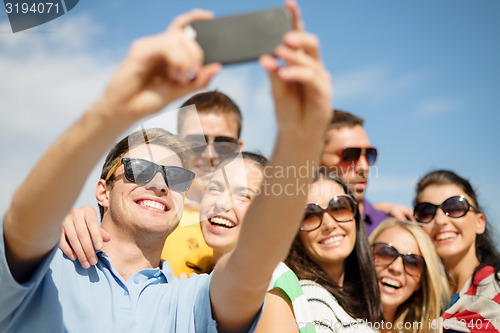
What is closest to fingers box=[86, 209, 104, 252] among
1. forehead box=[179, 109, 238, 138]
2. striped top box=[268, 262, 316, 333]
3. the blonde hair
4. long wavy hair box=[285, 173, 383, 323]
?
striped top box=[268, 262, 316, 333]

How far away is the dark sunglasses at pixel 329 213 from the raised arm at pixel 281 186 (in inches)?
68.4

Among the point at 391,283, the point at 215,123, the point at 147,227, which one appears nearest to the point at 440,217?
the point at 391,283

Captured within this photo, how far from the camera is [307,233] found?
3441mm

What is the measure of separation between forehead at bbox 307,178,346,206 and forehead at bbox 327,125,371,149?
140cm

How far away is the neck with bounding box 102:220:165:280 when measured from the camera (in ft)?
8.09

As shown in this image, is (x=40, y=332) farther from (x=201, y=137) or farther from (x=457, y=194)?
(x=457, y=194)

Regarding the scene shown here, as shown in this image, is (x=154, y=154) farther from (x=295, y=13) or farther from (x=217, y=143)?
(x=295, y=13)

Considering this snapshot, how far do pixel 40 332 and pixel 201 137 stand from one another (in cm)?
257

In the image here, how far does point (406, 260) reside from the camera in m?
3.83

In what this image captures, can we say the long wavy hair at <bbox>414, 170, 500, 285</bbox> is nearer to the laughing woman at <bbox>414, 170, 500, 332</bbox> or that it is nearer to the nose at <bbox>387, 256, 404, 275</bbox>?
the laughing woman at <bbox>414, 170, 500, 332</bbox>

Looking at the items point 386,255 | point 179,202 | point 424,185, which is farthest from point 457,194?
point 179,202

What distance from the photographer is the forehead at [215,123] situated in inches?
162

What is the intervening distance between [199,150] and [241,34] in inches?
111

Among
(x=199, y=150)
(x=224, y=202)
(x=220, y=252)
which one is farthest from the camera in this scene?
(x=199, y=150)
